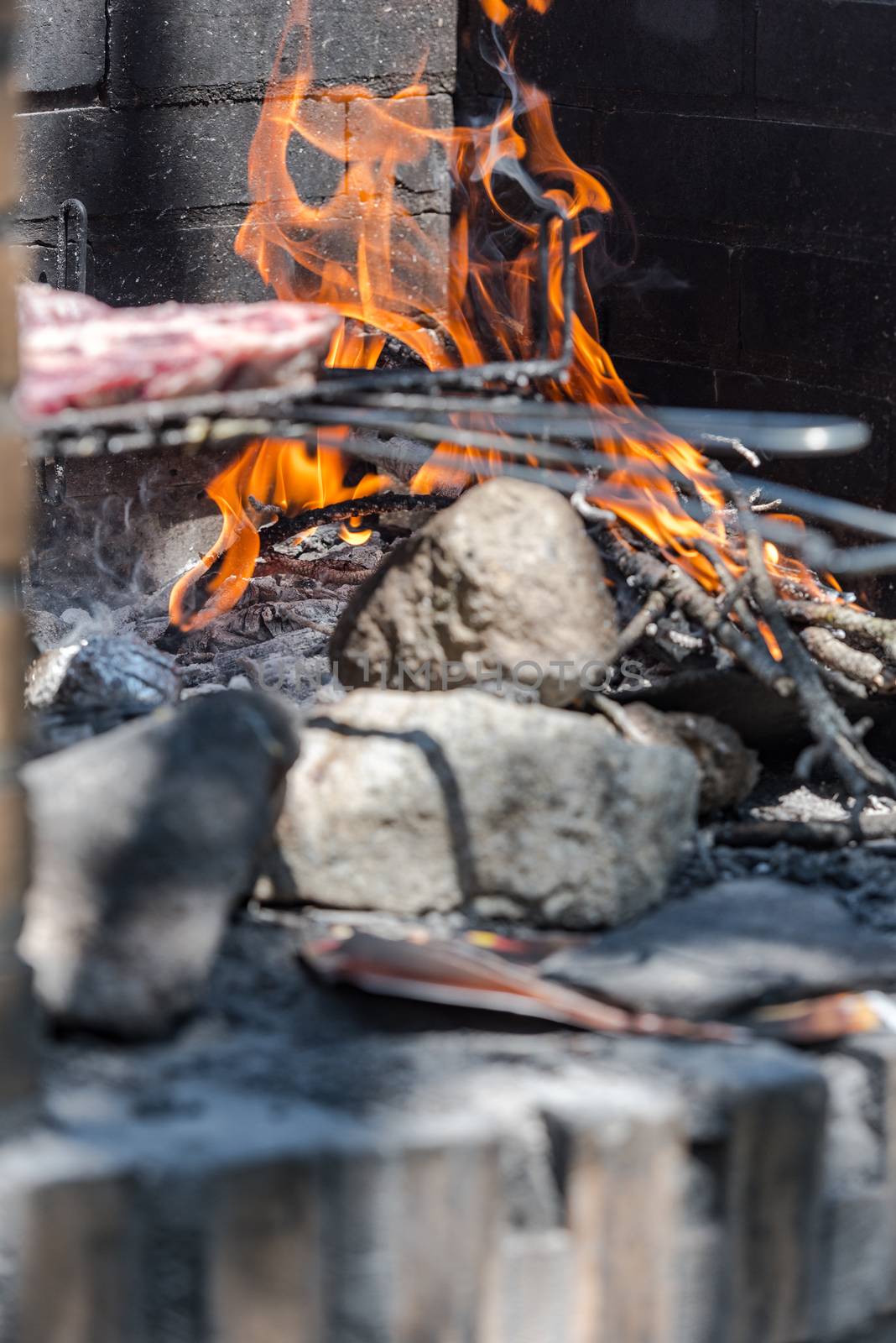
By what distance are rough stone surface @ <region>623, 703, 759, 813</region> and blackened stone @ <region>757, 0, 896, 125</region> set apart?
1.63m

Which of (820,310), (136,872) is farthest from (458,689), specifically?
(820,310)

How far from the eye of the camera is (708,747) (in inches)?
138

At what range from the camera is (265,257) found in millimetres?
4793

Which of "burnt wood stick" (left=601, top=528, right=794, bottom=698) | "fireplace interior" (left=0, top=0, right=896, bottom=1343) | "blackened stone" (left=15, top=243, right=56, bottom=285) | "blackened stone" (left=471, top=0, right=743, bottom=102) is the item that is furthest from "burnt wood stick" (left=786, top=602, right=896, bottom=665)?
"blackened stone" (left=15, top=243, right=56, bottom=285)

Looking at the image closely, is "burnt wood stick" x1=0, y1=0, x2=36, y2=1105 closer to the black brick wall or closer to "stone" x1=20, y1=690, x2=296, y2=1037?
"stone" x1=20, y1=690, x2=296, y2=1037

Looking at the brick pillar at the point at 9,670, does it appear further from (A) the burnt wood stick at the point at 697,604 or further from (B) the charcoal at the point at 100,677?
(A) the burnt wood stick at the point at 697,604

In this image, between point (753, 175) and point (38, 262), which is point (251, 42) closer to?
point (38, 262)

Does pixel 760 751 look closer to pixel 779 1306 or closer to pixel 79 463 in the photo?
pixel 779 1306

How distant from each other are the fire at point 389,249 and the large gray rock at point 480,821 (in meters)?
1.92

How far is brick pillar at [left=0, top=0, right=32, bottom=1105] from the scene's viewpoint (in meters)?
1.86

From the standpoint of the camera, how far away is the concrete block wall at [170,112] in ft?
15.2

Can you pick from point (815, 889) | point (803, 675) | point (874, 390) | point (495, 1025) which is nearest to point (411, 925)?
point (495, 1025)

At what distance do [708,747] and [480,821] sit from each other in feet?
3.13

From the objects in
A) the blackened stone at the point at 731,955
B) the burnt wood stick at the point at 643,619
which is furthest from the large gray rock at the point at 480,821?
the burnt wood stick at the point at 643,619
